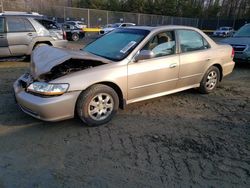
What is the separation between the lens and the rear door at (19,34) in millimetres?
8625

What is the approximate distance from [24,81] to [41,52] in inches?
29.3

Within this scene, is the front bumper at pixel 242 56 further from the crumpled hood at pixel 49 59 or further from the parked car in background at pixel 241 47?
the crumpled hood at pixel 49 59

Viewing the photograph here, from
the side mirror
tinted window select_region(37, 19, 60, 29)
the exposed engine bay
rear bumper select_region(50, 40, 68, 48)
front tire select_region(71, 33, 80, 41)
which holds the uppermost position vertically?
tinted window select_region(37, 19, 60, 29)

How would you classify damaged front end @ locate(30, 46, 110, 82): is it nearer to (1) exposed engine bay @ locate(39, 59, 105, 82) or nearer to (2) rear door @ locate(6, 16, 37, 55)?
(1) exposed engine bay @ locate(39, 59, 105, 82)

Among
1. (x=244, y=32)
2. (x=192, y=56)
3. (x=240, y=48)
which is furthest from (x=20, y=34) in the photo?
(x=244, y=32)

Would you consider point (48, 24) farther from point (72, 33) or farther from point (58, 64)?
point (72, 33)

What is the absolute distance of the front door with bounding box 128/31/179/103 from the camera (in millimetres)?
4410

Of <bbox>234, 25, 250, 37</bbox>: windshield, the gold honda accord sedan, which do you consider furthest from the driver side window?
<bbox>234, 25, 250, 37</bbox>: windshield

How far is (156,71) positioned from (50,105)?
199cm

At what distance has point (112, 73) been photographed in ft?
13.4

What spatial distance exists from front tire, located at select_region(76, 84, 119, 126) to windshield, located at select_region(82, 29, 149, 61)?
26.0 inches

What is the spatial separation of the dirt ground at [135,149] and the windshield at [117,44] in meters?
1.09

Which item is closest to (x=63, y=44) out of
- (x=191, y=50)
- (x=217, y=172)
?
(x=191, y=50)

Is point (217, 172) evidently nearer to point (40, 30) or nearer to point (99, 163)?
point (99, 163)
